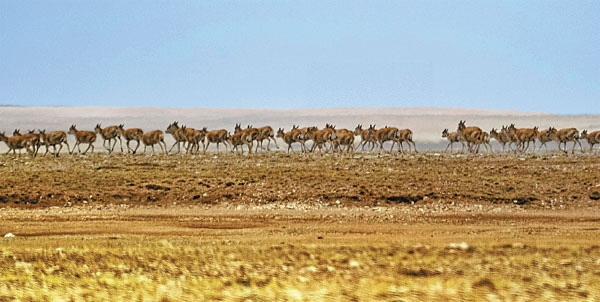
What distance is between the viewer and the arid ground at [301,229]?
739 centimetres

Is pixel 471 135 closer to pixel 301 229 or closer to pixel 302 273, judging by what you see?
pixel 301 229

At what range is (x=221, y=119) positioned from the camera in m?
93.6

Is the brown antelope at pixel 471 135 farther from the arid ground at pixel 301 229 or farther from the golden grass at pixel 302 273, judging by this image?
the golden grass at pixel 302 273

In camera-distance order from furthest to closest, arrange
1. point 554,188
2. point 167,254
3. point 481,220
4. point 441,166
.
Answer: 1. point 441,166
2. point 554,188
3. point 481,220
4. point 167,254

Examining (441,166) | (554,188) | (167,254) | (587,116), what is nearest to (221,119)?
(587,116)

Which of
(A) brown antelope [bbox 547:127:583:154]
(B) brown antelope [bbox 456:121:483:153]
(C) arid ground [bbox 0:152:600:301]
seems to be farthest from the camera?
(B) brown antelope [bbox 456:121:483:153]

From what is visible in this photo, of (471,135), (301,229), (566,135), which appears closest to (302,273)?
(301,229)

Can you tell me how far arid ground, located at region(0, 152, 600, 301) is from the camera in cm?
739

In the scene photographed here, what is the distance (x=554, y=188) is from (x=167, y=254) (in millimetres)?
15998

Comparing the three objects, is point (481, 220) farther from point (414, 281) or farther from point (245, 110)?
point (245, 110)

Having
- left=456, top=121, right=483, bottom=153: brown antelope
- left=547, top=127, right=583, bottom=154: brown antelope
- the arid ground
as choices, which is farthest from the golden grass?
left=547, top=127, right=583, bottom=154: brown antelope

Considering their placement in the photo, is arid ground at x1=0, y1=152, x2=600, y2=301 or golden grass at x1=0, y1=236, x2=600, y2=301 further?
arid ground at x1=0, y1=152, x2=600, y2=301

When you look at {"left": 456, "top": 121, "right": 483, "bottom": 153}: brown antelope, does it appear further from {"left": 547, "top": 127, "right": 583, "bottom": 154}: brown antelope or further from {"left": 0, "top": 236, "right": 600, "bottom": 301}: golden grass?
{"left": 0, "top": 236, "right": 600, "bottom": 301}: golden grass

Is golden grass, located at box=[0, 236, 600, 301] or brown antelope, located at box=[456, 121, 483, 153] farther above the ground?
brown antelope, located at box=[456, 121, 483, 153]
